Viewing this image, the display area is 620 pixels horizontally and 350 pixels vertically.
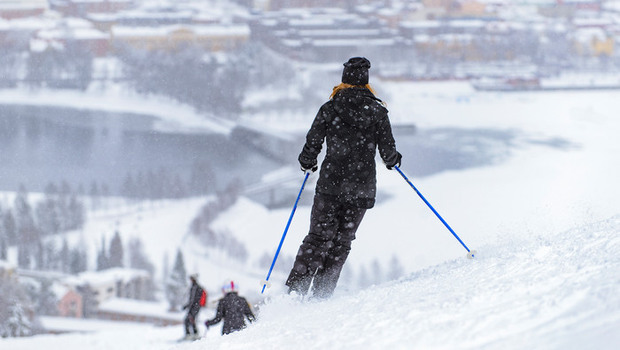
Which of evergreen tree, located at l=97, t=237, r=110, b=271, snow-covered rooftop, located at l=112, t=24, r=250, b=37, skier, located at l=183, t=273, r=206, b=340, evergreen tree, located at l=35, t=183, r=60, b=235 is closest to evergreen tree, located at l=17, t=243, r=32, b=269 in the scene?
evergreen tree, located at l=35, t=183, r=60, b=235

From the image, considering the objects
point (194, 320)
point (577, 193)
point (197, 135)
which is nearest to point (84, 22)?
point (197, 135)

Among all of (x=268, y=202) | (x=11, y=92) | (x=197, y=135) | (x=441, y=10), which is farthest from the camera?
(x=441, y=10)

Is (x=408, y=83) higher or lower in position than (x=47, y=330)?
higher

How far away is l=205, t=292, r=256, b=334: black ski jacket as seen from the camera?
2.99 metres

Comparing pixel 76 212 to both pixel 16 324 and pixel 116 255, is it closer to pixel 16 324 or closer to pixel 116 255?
pixel 116 255

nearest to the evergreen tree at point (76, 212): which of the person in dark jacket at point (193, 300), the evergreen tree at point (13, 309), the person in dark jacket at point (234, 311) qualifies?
the evergreen tree at point (13, 309)

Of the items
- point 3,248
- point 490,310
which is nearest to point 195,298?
point 490,310

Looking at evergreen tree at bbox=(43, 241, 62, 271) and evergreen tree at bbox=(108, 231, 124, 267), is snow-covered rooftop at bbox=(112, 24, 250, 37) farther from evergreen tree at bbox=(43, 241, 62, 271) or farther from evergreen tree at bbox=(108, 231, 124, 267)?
evergreen tree at bbox=(108, 231, 124, 267)

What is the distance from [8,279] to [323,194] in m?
21.0

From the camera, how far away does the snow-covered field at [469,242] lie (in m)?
1.42

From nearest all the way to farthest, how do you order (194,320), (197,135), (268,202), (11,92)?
(194,320)
(268,202)
(197,135)
(11,92)

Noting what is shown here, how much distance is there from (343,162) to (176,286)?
1902cm

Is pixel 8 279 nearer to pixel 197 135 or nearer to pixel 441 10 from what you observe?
pixel 197 135

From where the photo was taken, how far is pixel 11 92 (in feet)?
124
